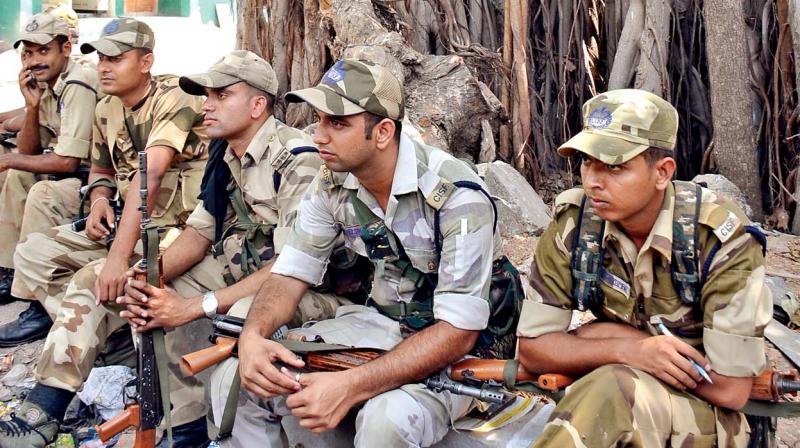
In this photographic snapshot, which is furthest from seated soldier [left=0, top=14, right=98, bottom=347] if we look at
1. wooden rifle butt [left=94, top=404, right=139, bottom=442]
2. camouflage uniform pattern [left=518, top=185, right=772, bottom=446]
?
camouflage uniform pattern [left=518, top=185, right=772, bottom=446]

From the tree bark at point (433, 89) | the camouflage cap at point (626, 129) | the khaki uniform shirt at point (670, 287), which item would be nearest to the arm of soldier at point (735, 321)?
the khaki uniform shirt at point (670, 287)

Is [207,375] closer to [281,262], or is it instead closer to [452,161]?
[281,262]

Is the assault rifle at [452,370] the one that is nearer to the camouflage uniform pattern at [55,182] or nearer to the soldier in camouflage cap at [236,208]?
the soldier in camouflage cap at [236,208]

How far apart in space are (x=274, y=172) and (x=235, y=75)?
18.5 inches

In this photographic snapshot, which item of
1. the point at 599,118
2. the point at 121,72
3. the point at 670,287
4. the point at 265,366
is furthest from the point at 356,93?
the point at 121,72

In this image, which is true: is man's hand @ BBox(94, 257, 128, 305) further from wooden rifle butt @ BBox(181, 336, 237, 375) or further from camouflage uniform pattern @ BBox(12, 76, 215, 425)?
wooden rifle butt @ BBox(181, 336, 237, 375)

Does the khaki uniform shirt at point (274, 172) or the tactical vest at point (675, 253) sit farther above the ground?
the tactical vest at point (675, 253)

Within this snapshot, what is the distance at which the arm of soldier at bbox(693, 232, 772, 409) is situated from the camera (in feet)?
7.14

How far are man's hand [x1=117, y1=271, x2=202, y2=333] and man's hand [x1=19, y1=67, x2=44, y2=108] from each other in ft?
7.48

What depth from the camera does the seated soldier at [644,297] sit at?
7.14ft

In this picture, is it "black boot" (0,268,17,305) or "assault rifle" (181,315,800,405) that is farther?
"black boot" (0,268,17,305)

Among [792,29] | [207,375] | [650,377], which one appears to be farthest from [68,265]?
[792,29]

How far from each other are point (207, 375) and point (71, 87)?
2.06 meters

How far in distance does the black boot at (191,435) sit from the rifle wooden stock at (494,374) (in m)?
1.44
